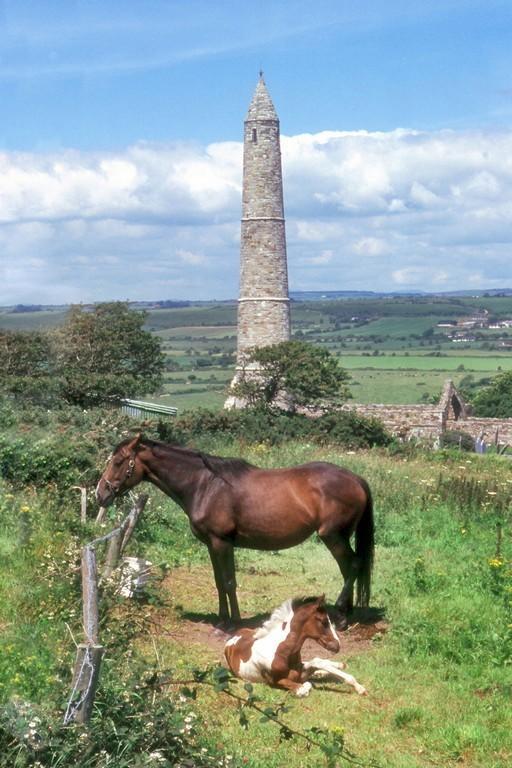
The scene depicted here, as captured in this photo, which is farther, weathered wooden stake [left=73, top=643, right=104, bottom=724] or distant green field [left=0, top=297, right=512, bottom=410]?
distant green field [left=0, top=297, right=512, bottom=410]

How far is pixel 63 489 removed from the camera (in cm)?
1488

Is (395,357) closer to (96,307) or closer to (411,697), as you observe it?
(96,307)

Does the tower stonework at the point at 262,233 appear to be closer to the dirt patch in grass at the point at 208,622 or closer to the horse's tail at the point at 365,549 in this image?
the dirt patch in grass at the point at 208,622

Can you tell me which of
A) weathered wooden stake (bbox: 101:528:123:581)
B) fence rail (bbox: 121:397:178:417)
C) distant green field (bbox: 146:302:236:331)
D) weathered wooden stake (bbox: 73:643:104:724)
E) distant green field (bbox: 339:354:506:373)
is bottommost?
distant green field (bbox: 339:354:506:373)

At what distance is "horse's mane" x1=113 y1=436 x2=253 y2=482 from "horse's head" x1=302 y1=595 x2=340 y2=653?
2.23 m

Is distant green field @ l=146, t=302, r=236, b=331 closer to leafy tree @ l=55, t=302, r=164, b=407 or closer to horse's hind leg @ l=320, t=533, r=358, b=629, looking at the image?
leafy tree @ l=55, t=302, r=164, b=407

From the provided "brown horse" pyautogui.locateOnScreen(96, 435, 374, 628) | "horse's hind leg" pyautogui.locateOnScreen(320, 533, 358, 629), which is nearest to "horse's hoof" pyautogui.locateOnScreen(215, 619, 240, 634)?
"brown horse" pyautogui.locateOnScreen(96, 435, 374, 628)

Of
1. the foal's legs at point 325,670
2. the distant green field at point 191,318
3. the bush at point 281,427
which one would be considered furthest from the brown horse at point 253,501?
the distant green field at point 191,318

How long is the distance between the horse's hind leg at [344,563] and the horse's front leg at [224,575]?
0.96m

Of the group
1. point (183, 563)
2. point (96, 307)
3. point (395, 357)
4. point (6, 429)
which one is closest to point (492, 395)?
point (96, 307)

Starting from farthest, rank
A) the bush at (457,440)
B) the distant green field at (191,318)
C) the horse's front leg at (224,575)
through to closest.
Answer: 1. the distant green field at (191,318)
2. the bush at (457,440)
3. the horse's front leg at (224,575)

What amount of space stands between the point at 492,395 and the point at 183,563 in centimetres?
5431

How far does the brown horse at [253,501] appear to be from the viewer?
10.2 m

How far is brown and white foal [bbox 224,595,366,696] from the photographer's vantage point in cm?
829
